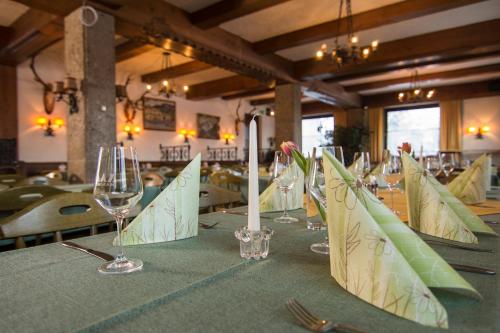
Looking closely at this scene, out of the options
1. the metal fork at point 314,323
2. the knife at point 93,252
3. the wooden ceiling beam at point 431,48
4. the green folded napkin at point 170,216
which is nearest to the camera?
the metal fork at point 314,323

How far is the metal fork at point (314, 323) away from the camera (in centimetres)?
41

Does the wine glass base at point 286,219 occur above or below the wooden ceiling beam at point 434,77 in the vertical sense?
below

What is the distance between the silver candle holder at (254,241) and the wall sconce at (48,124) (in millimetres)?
9345

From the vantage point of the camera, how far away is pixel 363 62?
7.57 m

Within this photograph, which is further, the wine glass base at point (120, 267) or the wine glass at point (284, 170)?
the wine glass at point (284, 170)

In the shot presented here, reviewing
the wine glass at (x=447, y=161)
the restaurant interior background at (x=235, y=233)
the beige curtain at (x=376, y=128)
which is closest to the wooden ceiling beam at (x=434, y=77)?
the beige curtain at (x=376, y=128)

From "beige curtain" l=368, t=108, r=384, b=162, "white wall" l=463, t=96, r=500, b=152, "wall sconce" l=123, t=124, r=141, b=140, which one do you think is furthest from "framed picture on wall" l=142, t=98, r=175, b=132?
"white wall" l=463, t=96, r=500, b=152

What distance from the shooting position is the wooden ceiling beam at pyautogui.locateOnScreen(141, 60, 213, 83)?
8.66m

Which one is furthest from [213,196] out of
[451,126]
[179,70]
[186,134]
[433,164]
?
[451,126]

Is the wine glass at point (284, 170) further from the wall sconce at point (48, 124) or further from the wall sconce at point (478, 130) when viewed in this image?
the wall sconce at point (478, 130)

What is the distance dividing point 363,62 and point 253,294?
7.95 metres

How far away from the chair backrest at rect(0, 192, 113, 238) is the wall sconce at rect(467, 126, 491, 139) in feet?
44.0

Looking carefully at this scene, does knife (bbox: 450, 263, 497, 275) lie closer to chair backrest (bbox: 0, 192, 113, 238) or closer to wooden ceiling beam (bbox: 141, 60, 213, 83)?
chair backrest (bbox: 0, 192, 113, 238)

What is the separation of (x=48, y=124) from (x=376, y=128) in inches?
452
